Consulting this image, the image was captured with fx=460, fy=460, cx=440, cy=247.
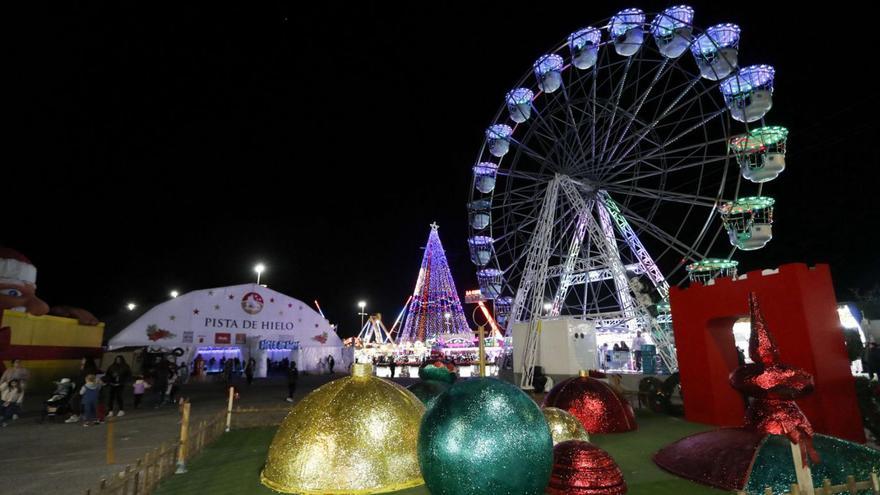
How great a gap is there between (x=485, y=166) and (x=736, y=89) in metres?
11.0

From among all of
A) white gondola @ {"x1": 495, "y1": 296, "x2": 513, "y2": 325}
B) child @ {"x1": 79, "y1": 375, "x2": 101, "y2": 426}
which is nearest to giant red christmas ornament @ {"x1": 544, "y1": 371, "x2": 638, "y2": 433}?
child @ {"x1": 79, "y1": 375, "x2": 101, "y2": 426}

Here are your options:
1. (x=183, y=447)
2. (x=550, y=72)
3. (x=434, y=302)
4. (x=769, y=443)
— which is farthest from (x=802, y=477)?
(x=434, y=302)

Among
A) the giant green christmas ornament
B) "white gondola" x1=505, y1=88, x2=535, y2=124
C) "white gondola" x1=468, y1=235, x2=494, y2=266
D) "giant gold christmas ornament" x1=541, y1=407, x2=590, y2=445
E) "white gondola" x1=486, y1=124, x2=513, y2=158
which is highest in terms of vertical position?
"white gondola" x1=505, y1=88, x2=535, y2=124

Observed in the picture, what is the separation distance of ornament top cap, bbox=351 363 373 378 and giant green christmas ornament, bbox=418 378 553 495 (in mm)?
1726

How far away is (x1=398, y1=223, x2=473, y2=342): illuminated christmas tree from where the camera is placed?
58750 millimetres

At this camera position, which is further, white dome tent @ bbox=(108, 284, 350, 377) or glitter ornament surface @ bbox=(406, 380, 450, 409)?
white dome tent @ bbox=(108, 284, 350, 377)

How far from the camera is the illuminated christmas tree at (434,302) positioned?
58750 millimetres

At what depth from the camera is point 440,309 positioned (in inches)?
2333

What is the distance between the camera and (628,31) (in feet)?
60.7

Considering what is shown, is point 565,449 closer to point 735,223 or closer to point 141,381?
point 735,223

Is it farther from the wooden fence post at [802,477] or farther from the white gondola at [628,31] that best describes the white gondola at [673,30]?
the wooden fence post at [802,477]

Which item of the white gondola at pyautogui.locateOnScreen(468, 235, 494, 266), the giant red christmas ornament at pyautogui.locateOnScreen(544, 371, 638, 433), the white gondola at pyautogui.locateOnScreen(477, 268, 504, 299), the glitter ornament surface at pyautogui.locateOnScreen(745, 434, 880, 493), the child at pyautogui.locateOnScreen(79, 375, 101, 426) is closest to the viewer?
the glitter ornament surface at pyautogui.locateOnScreen(745, 434, 880, 493)

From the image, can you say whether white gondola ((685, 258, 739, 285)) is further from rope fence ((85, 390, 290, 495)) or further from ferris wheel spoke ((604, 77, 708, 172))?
rope fence ((85, 390, 290, 495))

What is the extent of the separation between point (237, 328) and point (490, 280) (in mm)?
15713
